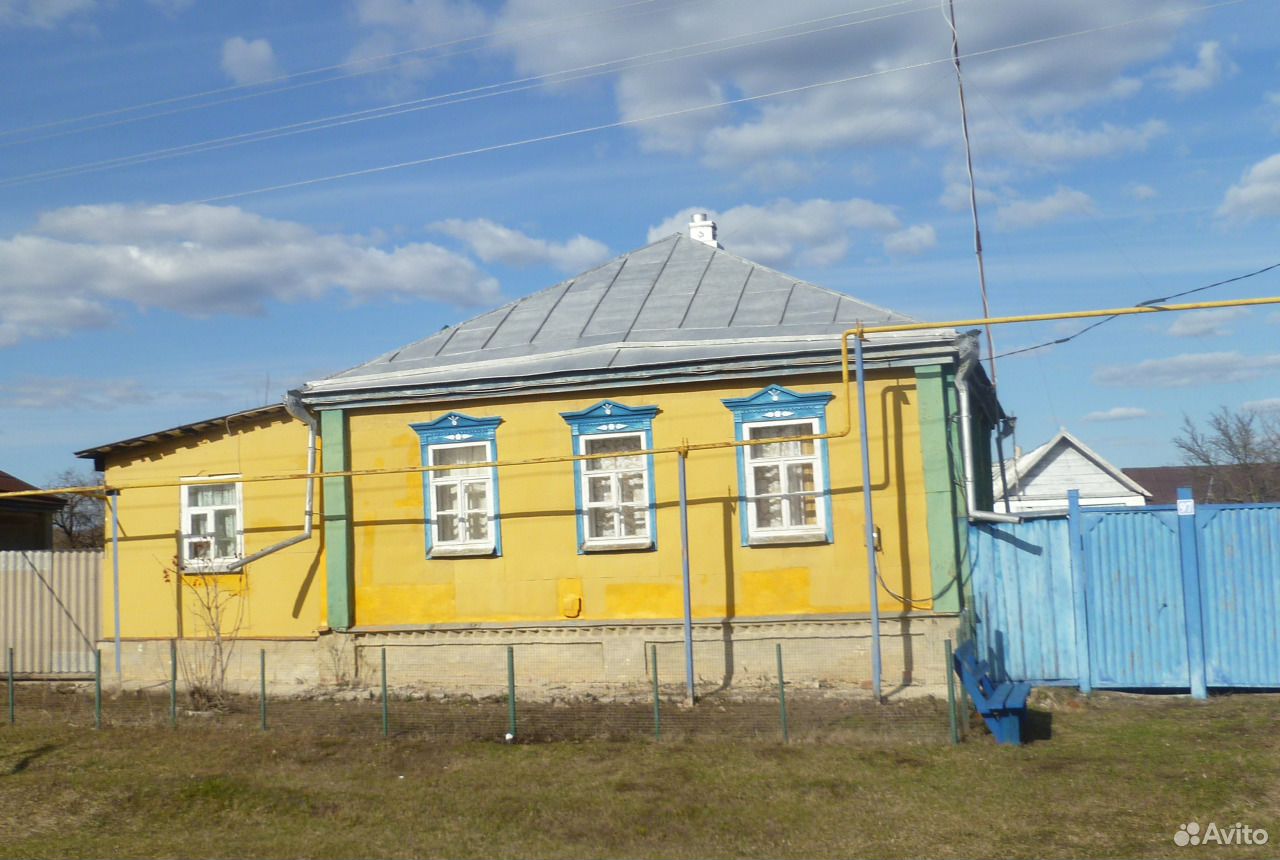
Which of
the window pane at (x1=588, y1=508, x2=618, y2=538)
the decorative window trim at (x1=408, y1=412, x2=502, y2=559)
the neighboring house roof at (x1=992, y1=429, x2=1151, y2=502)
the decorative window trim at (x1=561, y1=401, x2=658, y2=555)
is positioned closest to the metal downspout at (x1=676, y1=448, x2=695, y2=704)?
the decorative window trim at (x1=561, y1=401, x2=658, y2=555)

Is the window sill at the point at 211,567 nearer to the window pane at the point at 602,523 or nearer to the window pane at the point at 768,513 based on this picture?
the window pane at the point at 602,523

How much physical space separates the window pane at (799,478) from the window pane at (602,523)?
2313mm

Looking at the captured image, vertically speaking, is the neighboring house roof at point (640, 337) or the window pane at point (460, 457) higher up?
the neighboring house roof at point (640, 337)

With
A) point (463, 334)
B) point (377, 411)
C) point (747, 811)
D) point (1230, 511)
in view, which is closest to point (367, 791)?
point (747, 811)

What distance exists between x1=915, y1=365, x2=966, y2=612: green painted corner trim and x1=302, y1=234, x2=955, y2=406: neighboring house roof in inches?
15.8

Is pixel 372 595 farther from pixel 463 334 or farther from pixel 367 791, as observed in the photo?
pixel 367 791

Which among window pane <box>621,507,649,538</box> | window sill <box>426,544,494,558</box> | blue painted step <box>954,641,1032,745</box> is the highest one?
window pane <box>621,507,649,538</box>

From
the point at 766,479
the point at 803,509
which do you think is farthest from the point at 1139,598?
the point at 766,479

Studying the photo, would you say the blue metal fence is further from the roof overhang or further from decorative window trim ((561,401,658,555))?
decorative window trim ((561,401,658,555))

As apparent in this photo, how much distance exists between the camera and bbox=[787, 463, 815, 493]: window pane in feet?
47.9

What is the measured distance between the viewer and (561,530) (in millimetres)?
15195

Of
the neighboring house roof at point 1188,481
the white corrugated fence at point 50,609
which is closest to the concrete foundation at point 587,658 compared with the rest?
the white corrugated fence at point 50,609

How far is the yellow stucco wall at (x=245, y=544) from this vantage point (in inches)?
639

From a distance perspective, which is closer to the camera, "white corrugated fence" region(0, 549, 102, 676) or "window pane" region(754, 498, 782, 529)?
"window pane" region(754, 498, 782, 529)
